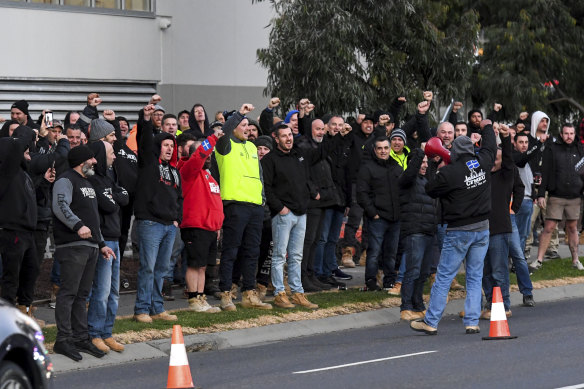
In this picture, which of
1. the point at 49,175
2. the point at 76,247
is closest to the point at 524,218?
the point at 49,175

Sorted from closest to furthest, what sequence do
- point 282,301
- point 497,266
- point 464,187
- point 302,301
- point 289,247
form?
point 464,187 → point 497,266 → point 282,301 → point 302,301 → point 289,247

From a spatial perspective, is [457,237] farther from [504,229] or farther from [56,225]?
[56,225]

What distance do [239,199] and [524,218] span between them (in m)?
5.57

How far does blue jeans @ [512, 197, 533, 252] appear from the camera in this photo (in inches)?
736

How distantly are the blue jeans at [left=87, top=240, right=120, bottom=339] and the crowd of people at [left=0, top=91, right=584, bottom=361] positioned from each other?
0.01 metres

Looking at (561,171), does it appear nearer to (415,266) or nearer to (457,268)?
(415,266)

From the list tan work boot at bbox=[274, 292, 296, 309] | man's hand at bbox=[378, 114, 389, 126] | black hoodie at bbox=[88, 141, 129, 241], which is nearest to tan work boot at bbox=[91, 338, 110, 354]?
black hoodie at bbox=[88, 141, 129, 241]

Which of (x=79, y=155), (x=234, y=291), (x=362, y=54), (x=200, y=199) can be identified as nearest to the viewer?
(x=79, y=155)

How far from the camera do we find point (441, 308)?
13.8 m

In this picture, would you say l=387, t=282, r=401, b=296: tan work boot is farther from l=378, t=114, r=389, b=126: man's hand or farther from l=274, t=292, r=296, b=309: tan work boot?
l=378, t=114, r=389, b=126: man's hand

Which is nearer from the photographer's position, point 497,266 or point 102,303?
point 102,303

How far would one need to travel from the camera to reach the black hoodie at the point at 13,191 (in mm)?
12922

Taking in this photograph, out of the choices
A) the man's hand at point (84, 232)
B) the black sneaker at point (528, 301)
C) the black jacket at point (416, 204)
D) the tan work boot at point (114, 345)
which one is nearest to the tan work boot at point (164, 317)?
the tan work boot at point (114, 345)

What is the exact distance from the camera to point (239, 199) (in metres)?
15.0
